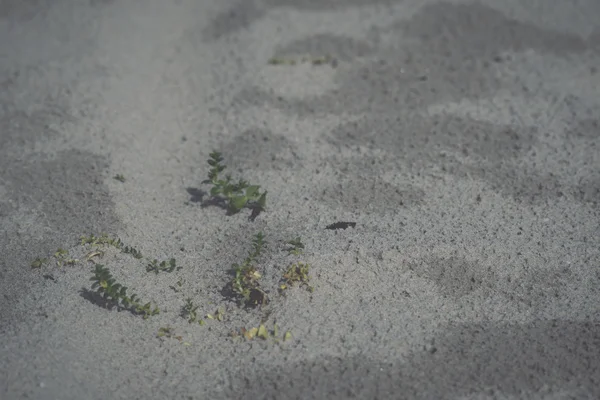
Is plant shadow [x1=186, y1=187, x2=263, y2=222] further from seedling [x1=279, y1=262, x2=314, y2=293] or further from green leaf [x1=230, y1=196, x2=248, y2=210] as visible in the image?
seedling [x1=279, y1=262, x2=314, y2=293]

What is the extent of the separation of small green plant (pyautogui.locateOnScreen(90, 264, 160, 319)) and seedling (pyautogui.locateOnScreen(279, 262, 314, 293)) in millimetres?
693

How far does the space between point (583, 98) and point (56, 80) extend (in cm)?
425

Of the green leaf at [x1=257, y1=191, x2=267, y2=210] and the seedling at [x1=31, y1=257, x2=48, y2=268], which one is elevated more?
the green leaf at [x1=257, y1=191, x2=267, y2=210]

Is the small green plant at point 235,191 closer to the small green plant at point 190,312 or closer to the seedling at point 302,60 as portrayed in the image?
the small green plant at point 190,312

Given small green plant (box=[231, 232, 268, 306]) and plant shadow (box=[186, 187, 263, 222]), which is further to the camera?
plant shadow (box=[186, 187, 263, 222])

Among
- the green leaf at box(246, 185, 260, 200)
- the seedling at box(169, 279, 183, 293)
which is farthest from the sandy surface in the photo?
the green leaf at box(246, 185, 260, 200)

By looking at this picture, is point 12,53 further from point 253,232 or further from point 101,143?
point 253,232

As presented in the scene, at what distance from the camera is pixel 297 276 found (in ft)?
11.9

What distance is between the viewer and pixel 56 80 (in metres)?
5.50

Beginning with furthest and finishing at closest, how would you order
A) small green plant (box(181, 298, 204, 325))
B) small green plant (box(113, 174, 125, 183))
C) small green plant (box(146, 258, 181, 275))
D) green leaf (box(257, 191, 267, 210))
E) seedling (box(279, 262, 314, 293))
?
small green plant (box(113, 174, 125, 183))
green leaf (box(257, 191, 267, 210))
small green plant (box(146, 258, 181, 275))
seedling (box(279, 262, 314, 293))
small green plant (box(181, 298, 204, 325))

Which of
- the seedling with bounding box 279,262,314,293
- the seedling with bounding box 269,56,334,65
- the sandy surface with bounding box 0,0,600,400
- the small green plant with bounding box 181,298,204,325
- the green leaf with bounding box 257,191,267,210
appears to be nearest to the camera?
the sandy surface with bounding box 0,0,600,400

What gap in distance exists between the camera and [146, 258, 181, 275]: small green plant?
374 cm

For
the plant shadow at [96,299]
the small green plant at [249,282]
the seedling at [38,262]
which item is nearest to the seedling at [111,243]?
the seedling at [38,262]

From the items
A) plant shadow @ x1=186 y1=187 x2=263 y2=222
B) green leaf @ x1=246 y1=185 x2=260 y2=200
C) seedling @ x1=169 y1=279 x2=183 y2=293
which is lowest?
seedling @ x1=169 y1=279 x2=183 y2=293
